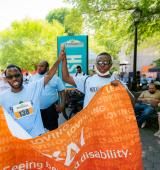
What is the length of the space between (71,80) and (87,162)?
146 centimetres

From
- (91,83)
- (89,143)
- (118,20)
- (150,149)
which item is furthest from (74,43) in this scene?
(89,143)

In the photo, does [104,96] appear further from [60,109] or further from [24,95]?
[60,109]

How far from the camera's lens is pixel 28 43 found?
168 ft

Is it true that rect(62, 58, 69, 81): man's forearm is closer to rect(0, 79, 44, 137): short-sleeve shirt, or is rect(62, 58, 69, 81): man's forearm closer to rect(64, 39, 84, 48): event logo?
rect(0, 79, 44, 137): short-sleeve shirt

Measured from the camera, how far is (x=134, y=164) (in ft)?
13.5

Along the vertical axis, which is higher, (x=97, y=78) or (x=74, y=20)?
(x=74, y=20)

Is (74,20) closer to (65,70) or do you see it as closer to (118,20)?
(118,20)

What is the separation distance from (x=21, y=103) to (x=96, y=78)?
4.11ft

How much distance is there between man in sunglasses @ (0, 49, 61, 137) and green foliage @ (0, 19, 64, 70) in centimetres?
4571

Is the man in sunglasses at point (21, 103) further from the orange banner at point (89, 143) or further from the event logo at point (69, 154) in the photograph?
the event logo at point (69, 154)

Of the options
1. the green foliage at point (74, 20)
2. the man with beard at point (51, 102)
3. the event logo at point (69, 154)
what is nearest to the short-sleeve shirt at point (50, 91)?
the man with beard at point (51, 102)

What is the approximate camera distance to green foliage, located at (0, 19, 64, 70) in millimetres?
50428

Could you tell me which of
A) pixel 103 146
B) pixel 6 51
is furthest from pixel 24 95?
pixel 6 51

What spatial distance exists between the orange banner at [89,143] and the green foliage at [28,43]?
4590 cm
